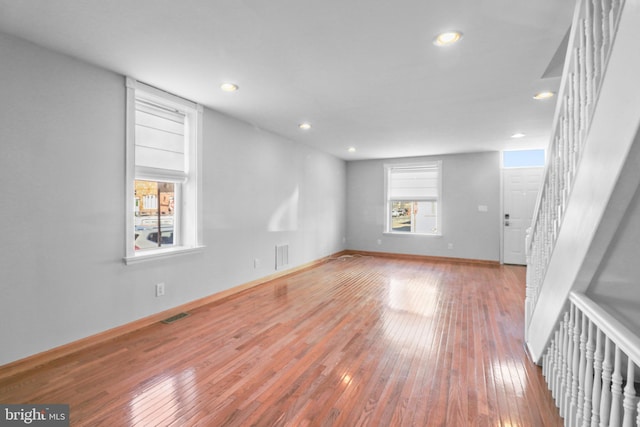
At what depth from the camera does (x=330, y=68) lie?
2662mm

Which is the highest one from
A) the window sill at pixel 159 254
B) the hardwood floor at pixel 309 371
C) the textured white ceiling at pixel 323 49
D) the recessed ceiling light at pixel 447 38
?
the textured white ceiling at pixel 323 49

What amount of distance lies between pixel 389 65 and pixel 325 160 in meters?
4.15

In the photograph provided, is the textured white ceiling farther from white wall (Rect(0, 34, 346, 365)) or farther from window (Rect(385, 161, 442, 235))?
window (Rect(385, 161, 442, 235))

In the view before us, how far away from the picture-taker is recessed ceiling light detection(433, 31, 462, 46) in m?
2.10

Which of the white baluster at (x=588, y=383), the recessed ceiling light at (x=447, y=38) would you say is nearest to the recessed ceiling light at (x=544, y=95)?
the recessed ceiling light at (x=447, y=38)

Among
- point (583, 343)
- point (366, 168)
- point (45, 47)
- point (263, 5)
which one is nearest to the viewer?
point (583, 343)

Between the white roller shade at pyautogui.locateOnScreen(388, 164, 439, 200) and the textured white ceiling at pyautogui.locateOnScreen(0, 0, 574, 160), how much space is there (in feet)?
9.94

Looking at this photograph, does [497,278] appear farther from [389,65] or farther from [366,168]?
[389,65]

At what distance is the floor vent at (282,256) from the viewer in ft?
16.7

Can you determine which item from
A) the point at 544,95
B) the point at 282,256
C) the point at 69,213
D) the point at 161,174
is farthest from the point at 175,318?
the point at 544,95

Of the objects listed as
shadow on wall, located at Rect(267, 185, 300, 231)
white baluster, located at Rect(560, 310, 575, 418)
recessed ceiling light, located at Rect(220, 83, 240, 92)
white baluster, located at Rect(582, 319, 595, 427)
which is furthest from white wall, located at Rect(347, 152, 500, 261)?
white baluster, located at Rect(582, 319, 595, 427)

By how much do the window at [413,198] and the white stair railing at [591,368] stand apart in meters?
5.10

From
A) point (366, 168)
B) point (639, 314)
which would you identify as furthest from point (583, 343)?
point (366, 168)

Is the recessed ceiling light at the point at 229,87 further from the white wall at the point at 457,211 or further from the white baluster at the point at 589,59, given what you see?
the white wall at the point at 457,211
